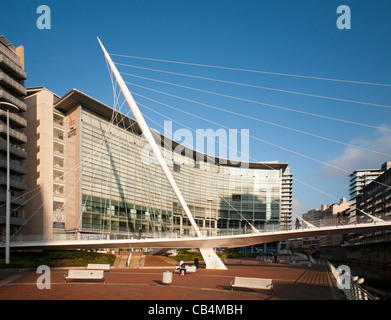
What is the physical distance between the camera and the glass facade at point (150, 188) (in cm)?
4759

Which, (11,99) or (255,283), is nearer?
(255,283)

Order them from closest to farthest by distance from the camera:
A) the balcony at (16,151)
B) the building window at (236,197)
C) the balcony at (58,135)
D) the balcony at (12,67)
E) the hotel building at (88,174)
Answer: the balcony at (16,151), the balcony at (12,67), the hotel building at (88,174), the balcony at (58,135), the building window at (236,197)

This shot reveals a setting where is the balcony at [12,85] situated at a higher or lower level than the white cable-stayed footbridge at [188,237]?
higher

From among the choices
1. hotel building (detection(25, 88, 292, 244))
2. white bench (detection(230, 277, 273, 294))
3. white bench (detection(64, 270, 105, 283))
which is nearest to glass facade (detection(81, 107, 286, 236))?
hotel building (detection(25, 88, 292, 244))

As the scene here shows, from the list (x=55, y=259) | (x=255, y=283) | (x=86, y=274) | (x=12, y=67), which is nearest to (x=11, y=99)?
(x=12, y=67)

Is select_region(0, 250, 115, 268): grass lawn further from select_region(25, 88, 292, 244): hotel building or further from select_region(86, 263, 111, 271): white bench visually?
select_region(86, 263, 111, 271): white bench

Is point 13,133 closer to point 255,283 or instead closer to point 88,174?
point 88,174

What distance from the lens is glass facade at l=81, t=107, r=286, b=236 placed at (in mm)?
47594

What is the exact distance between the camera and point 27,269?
25703 mm

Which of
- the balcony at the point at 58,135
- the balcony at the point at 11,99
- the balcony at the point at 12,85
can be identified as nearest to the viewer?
the balcony at the point at 11,99

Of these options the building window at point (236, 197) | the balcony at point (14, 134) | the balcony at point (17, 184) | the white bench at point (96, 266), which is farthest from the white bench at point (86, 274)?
the building window at point (236, 197)

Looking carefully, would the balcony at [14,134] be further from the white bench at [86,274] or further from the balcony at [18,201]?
the white bench at [86,274]

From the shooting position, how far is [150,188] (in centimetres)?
6081
